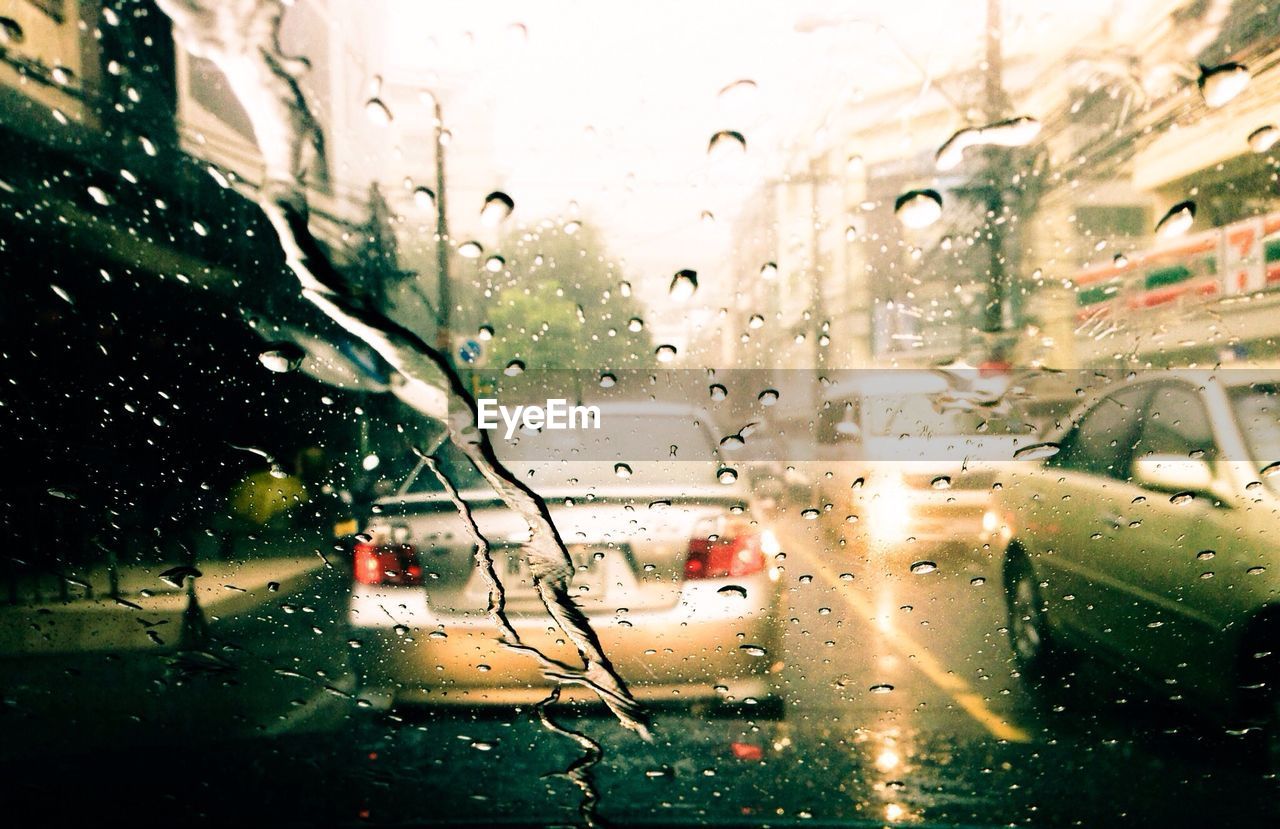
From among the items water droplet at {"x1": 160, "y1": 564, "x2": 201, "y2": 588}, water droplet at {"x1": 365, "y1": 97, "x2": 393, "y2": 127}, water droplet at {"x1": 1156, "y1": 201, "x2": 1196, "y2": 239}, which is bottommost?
water droplet at {"x1": 160, "y1": 564, "x2": 201, "y2": 588}

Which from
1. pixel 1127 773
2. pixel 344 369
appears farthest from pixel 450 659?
pixel 1127 773

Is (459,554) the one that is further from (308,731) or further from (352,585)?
(308,731)

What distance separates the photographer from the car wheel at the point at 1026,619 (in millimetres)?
2176

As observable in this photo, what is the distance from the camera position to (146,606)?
6.68ft

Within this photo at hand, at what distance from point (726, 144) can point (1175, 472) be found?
1.71 meters

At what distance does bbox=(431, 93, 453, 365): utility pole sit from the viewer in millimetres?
1864

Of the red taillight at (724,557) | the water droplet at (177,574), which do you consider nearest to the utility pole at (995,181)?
the red taillight at (724,557)

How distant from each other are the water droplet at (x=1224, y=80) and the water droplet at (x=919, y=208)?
70 centimetres

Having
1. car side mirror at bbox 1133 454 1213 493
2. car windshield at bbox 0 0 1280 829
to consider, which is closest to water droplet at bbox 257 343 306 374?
car windshield at bbox 0 0 1280 829

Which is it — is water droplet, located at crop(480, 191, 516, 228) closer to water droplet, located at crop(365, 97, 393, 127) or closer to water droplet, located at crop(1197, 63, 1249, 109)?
water droplet, located at crop(365, 97, 393, 127)

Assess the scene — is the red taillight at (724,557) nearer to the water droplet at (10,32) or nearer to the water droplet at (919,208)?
the water droplet at (919,208)

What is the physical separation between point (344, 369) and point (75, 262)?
0.73m

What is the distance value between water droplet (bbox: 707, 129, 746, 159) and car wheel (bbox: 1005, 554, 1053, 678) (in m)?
1.43

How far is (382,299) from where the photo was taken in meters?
1.86
